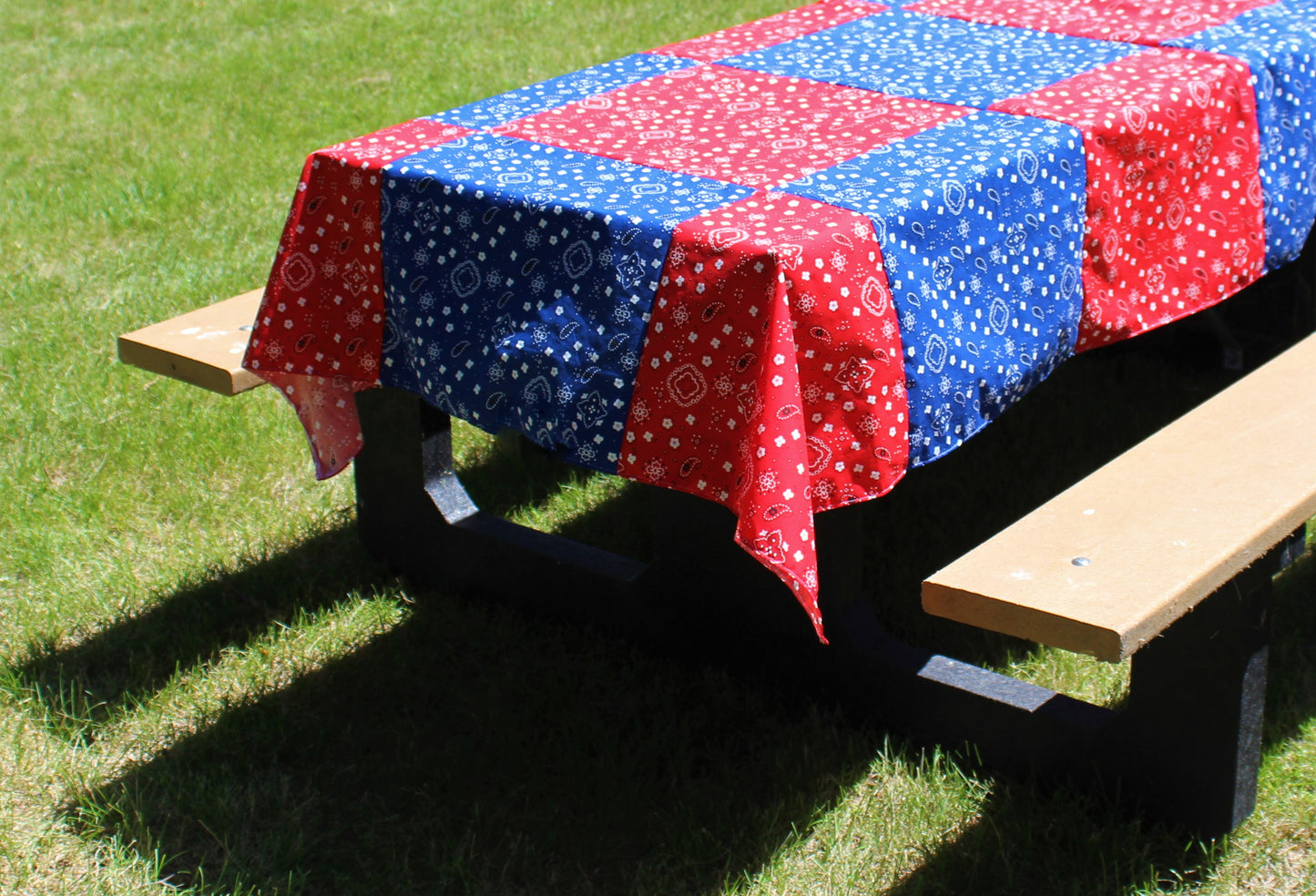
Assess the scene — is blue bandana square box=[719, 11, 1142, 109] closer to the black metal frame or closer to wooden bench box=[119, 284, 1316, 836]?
wooden bench box=[119, 284, 1316, 836]

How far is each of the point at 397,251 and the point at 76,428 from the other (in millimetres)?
1708

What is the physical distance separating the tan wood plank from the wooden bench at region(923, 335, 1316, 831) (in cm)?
139

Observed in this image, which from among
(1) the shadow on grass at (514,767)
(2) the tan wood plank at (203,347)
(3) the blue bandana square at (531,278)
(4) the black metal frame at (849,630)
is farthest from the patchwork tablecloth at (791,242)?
(1) the shadow on grass at (514,767)

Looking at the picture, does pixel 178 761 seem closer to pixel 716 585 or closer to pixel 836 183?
pixel 716 585

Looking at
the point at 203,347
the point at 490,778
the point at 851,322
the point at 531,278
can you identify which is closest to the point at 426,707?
the point at 490,778

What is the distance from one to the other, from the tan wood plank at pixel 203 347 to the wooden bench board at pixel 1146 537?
4.57 feet

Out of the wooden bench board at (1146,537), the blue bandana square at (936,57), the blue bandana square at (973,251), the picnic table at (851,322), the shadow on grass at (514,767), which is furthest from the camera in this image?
the blue bandana square at (936,57)

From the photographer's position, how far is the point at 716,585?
271 centimetres

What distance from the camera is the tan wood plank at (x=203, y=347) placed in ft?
9.09

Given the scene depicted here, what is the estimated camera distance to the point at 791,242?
2.05 m

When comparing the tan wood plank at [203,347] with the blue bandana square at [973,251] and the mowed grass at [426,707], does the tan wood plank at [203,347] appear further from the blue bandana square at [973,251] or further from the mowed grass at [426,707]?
the blue bandana square at [973,251]

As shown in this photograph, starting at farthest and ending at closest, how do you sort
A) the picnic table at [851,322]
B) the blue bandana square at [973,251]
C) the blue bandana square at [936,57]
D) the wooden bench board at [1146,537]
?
the blue bandana square at [936,57], the blue bandana square at [973,251], the picnic table at [851,322], the wooden bench board at [1146,537]

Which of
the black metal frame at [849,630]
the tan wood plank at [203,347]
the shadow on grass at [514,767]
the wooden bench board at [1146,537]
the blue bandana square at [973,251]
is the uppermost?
the blue bandana square at [973,251]

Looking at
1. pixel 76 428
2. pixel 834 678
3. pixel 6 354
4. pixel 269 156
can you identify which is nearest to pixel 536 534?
pixel 834 678
